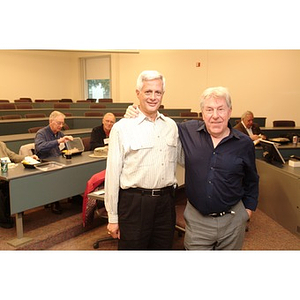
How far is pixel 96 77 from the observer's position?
39.4 feet

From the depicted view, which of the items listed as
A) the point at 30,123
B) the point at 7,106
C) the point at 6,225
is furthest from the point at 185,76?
the point at 6,225

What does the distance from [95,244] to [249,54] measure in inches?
277

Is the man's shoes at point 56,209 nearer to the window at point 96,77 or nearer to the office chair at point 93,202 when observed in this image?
the office chair at point 93,202

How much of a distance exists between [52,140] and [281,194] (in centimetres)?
250

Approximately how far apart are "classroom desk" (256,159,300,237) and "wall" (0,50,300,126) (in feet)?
16.2

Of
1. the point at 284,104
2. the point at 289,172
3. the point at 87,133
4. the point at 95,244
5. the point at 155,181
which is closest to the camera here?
the point at 155,181

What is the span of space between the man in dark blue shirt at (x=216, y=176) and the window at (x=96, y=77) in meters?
10.2

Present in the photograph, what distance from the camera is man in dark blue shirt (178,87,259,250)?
161cm

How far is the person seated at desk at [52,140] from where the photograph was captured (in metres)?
3.52
